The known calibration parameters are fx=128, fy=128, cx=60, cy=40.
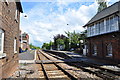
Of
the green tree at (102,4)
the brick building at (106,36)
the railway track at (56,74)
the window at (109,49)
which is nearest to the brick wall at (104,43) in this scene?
the brick building at (106,36)

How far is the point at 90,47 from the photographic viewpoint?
22781 millimetres

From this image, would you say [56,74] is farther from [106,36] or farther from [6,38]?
[106,36]

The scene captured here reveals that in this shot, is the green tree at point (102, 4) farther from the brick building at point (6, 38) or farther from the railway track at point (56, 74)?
the brick building at point (6, 38)

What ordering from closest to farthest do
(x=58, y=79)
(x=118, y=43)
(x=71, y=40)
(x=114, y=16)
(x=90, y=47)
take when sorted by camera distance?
(x=58, y=79)
(x=118, y=43)
(x=114, y=16)
(x=90, y=47)
(x=71, y=40)

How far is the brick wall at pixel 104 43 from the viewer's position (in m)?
15.4

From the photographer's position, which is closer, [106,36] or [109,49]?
[109,49]

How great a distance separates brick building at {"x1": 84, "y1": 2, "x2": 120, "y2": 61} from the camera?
15680mm

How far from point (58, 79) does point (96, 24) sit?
52.4 ft

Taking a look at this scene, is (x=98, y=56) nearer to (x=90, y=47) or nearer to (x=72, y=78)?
(x=90, y=47)

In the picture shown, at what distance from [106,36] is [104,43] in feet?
3.59

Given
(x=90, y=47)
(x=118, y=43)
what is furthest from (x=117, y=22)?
(x=90, y=47)

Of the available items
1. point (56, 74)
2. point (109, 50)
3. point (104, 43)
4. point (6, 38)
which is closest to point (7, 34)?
point (6, 38)

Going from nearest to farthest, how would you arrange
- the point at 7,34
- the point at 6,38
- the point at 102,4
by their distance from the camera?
the point at 6,38
the point at 7,34
the point at 102,4

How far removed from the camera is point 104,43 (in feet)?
59.8
